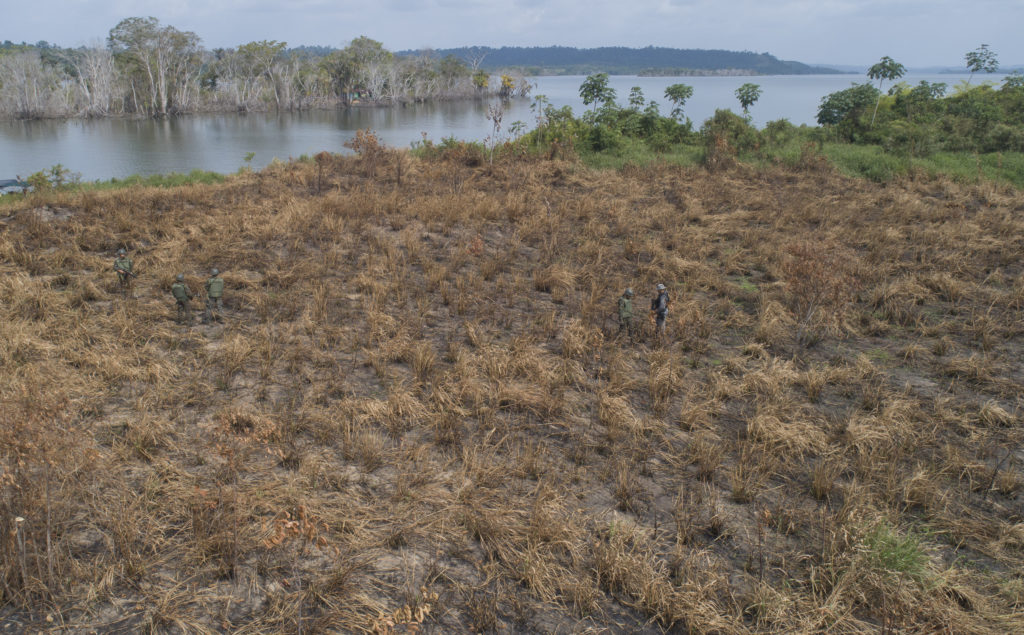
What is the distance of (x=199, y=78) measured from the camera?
70500 mm

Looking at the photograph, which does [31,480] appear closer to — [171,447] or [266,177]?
[171,447]

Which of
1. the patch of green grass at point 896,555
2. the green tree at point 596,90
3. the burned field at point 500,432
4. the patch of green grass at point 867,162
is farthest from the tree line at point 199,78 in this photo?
the patch of green grass at point 896,555

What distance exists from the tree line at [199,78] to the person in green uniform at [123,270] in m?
41.9

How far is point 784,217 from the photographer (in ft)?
46.5

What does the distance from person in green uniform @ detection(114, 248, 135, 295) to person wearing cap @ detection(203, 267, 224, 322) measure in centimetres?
173

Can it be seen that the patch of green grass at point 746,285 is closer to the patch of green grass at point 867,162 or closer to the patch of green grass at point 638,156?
the patch of green grass at point 638,156

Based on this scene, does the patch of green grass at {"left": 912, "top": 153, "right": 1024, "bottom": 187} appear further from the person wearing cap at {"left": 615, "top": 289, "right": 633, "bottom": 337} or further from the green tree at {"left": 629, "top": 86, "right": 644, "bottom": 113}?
the person wearing cap at {"left": 615, "top": 289, "right": 633, "bottom": 337}

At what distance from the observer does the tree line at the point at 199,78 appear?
57.7 meters

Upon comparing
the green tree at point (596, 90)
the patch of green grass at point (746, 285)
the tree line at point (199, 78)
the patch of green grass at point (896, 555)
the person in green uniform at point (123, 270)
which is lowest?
the patch of green grass at point (896, 555)

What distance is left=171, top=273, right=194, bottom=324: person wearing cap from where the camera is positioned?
8141 mm

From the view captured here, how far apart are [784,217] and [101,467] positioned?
572 inches

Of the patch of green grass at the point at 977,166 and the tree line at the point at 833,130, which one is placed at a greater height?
the tree line at the point at 833,130

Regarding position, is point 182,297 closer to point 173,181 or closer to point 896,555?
point 896,555

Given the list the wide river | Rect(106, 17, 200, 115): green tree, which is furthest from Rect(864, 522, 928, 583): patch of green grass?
Rect(106, 17, 200, 115): green tree
